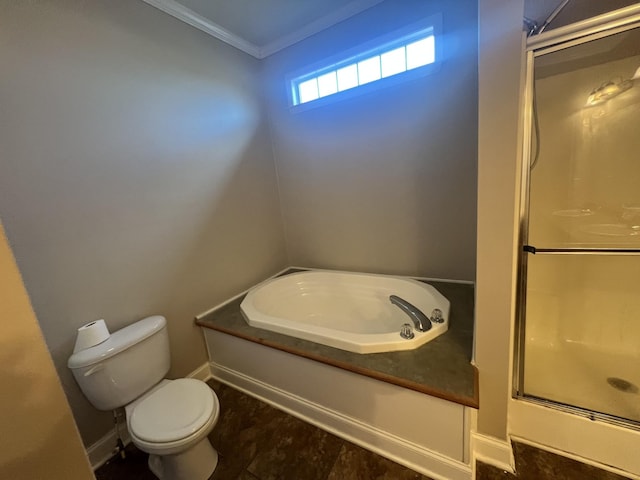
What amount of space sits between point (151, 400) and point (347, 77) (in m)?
2.46

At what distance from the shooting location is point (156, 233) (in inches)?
66.0

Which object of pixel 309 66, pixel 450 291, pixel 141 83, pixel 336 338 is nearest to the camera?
pixel 336 338

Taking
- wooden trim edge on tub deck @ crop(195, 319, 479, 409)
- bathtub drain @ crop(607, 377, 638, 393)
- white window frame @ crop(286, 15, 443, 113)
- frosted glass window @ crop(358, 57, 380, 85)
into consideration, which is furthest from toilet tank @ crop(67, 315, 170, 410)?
bathtub drain @ crop(607, 377, 638, 393)

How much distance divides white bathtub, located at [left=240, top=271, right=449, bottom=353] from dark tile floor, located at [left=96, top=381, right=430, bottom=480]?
0.52 m

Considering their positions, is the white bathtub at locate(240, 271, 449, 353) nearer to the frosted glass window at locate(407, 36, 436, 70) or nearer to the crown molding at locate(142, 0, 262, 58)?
the frosted glass window at locate(407, 36, 436, 70)

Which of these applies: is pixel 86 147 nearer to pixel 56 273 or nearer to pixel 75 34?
pixel 75 34

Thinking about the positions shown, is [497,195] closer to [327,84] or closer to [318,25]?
[327,84]

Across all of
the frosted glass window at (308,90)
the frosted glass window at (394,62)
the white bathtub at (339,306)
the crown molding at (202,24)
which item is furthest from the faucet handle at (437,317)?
the crown molding at (202,24)

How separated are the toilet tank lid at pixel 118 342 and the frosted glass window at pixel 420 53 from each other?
230cm

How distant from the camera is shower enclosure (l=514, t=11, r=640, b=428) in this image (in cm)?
131

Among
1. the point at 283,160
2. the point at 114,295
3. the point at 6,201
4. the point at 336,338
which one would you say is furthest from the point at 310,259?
the point at 6,201

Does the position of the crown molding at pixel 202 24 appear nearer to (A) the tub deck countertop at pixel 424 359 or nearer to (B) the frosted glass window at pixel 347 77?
(B) the frosted glass window at pixel 347 77

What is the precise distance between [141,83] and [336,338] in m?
1.85

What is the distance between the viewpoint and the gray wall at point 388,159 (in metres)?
1.77
